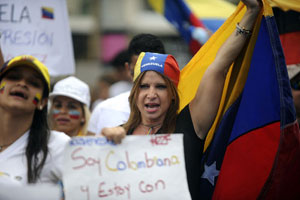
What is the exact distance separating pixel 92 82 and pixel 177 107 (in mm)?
19668

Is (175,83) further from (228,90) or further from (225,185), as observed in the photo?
(225,185)

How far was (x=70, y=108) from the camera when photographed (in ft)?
16.9

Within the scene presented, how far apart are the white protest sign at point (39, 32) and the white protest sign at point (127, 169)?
2.20 meters

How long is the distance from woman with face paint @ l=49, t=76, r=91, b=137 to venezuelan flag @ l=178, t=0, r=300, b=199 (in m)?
1.90

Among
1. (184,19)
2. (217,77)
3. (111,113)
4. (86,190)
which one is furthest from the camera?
(184,19)

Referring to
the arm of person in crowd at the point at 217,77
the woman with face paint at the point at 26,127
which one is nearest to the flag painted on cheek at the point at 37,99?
the woman with face paint at the point at 26,127

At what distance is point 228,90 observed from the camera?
11.9 feet

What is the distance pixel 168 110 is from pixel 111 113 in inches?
47.9

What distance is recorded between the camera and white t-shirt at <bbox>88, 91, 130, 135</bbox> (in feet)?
14.6

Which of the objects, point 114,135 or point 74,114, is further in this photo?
point 74,114

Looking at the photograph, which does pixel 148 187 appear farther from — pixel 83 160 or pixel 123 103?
pixel 123 103

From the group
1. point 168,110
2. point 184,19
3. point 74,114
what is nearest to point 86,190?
point 168,110

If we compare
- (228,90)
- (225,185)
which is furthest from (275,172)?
(228,90)

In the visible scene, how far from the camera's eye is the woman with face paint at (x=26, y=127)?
2998mm
